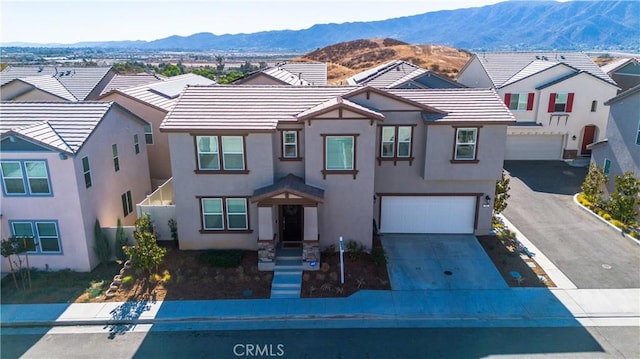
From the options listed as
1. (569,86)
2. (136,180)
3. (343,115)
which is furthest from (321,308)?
(569,86)

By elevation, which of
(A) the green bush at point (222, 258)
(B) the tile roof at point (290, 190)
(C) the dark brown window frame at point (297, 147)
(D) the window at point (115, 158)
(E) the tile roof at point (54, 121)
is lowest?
(A) the green bush at point (222, 258)

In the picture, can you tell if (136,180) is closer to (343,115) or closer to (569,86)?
(343,115)

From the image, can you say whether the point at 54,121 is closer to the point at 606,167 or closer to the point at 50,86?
the point at 50,86

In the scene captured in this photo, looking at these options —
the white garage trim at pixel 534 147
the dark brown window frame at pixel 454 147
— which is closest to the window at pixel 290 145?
the dark brown window frame at pixel 454 147

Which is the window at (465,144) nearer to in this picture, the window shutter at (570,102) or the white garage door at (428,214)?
the white garage door at (428,214)

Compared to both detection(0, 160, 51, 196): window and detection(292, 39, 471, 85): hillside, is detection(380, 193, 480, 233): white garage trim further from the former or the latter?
detection(292, 39, 471, 85): hillside

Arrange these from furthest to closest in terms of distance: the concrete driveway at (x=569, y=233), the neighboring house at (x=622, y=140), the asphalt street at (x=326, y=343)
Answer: the neighboring house at (x=622, y=140), the concrete driveway at (x=569, y=233), the asphalt street at (x=326, y=343)
